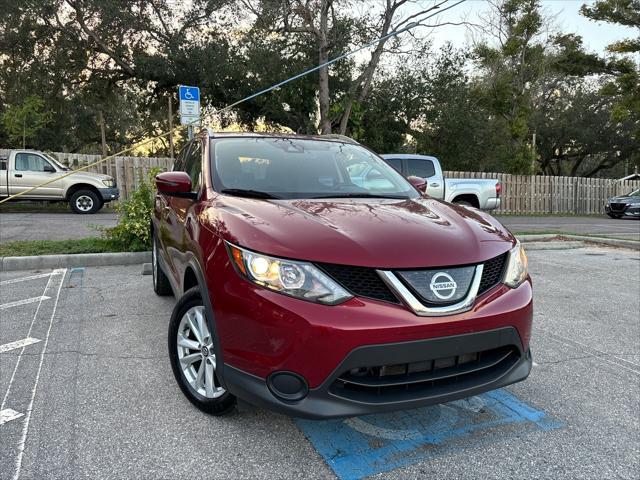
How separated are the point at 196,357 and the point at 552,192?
26.2 metres

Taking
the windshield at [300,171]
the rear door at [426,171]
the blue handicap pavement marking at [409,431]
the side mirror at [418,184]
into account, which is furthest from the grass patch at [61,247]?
the rear door at [426,171]

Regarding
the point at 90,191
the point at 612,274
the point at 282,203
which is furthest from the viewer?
the point at 90,191

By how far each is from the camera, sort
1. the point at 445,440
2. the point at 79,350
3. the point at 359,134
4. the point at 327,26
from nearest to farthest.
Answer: the point at 445,440
the point at 79,350
the point at 327,26
the point at 359,134

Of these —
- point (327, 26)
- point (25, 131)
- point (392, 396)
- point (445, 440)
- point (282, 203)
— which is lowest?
point (445, 440)

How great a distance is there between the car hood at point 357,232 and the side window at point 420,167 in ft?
28.8

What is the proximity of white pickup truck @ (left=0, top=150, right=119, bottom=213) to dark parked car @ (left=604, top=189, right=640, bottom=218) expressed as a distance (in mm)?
21465

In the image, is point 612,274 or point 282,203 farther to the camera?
point 612,274

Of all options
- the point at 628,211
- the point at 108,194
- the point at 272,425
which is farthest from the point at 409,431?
the point at 628,211

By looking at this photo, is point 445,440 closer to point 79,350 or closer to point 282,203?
point 282,203

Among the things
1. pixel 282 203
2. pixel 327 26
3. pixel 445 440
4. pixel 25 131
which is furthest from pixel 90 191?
pixel 445 440

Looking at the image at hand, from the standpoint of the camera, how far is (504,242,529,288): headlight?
2.53m

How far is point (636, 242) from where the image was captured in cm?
983

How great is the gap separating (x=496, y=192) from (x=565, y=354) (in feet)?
27.7

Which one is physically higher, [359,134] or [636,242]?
[359,134]
